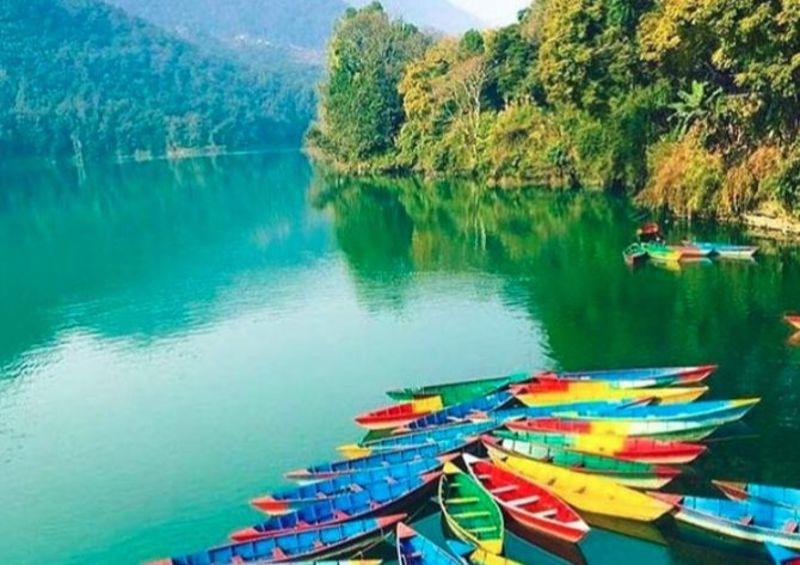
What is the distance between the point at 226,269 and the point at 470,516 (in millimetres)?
26346

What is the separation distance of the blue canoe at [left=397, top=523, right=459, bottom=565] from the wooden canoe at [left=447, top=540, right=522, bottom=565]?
1.05 feet

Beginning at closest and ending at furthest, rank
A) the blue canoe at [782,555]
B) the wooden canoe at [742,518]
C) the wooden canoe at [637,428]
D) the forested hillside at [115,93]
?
Answer: the blue canoe at [782,555], the wooden canoe at [742,518], the wooden canoe at [637,428], the forested hillside at [115,93]

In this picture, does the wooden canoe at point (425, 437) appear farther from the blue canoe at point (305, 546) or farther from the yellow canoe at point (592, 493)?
the blue canoe at point (305, 546)

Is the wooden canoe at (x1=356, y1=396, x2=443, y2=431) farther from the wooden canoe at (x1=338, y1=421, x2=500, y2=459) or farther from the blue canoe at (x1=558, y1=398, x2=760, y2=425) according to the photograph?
the blue canoe at (x1=558, y1=398, x2=760, y2=425)

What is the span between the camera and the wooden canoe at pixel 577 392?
18.3 metres

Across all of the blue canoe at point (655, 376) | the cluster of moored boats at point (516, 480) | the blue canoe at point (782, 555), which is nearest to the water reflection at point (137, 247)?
the cluster of moored boats at point (516, 480)

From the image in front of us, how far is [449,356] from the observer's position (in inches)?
966

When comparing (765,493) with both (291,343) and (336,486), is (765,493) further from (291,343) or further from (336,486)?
(291,343)

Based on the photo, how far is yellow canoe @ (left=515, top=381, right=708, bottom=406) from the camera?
18297 mm

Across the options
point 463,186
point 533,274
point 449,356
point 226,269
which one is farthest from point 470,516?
point 463,186

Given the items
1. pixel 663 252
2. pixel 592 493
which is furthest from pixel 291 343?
pixel 663 252

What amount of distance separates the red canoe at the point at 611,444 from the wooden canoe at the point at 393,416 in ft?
8.30

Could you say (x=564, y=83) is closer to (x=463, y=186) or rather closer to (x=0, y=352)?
(x=463, y=186)

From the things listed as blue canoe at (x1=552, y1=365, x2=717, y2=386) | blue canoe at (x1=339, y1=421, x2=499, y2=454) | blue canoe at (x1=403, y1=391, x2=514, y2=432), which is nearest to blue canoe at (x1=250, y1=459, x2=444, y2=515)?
blue canoe at (x1=339, y1=421, x2=499, y2=454)
